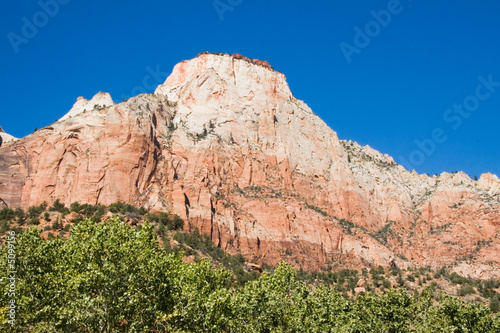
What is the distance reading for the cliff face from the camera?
7994cm

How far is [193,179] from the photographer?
8444 centimetres

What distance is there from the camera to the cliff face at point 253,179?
79938 millimetres

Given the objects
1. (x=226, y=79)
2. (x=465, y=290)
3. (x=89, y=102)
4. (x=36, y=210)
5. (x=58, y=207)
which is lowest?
(x=36, y=210)

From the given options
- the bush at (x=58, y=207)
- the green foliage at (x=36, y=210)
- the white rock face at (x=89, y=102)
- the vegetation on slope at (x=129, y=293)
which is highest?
the white rock face at (x=89, y=102)

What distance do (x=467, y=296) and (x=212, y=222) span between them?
131ft

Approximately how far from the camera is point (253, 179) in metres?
93.8

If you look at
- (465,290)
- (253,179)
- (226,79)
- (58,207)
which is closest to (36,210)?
(58,207)

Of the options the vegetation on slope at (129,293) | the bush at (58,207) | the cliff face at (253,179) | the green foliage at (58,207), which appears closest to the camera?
the vegetation on slope at (129,293)

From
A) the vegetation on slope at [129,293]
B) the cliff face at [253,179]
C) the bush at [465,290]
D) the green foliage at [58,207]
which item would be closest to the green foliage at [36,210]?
the green foliage at [58,207]

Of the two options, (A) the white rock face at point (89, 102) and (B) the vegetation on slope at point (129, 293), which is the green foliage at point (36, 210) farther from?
(B) the vegetation on slope at point (129, 293)

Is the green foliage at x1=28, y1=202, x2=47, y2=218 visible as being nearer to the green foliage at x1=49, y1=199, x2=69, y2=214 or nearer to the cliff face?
the green foliage at x1=49, y1=199, x2=69, y2=214

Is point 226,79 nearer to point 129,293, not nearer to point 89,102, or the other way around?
point 89,102

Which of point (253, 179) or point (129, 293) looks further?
point (253, 179)

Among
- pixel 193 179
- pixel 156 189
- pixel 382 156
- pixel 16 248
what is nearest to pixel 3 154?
pixel 156 189
